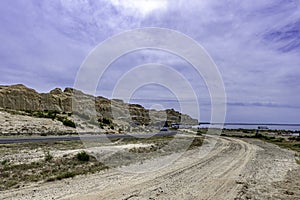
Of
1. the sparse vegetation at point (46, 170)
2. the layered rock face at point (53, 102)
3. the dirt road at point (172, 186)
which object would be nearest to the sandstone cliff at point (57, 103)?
the layered rock face at point (53, 102)

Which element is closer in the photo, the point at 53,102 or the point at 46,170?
the point at 46,170

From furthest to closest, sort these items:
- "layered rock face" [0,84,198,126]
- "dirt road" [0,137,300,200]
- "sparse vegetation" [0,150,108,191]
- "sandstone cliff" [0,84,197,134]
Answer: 1. "layered rock face" [0,84,198,126]
2. "sandstone cliff" [0,84,197,134]
3. "sparse vegetation" [0,150,108,191]
4. "dirt road" [0,137,300,200]

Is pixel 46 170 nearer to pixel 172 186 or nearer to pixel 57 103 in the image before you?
pixel 172 186

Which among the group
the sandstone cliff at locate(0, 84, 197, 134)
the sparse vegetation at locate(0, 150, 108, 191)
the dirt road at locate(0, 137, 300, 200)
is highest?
the sandstone cliff at locate(0, 84, 197, 134)

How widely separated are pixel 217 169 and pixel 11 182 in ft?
33.8

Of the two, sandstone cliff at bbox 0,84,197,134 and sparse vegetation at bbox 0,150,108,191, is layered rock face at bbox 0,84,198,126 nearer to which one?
sandstone cliff at bbox 0,84,197,134

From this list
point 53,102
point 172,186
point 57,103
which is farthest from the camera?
point 57,103

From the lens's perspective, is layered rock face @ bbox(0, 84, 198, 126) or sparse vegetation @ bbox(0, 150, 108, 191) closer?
sparse vegetation @ bbox(0, 150, 108, 191)

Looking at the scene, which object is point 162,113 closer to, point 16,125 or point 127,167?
point 16,125

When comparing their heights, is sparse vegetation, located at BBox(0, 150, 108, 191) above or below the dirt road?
above

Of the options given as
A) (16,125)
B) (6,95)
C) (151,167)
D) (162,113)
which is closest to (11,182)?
Answer: (151,167)

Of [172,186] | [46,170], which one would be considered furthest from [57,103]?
[172,186]

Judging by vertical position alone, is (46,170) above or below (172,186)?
above

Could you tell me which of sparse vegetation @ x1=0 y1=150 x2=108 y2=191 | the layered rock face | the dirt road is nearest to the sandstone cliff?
the layered rock face
